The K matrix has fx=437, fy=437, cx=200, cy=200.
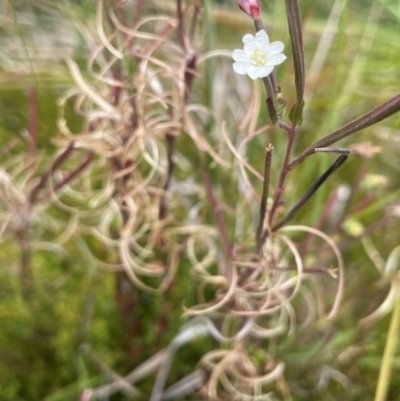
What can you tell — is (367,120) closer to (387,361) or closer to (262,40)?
(262,40)

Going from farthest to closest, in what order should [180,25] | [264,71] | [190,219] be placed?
[190,219]
[180,25]
[264,71]

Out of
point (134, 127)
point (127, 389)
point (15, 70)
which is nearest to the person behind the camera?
point (134, 127)

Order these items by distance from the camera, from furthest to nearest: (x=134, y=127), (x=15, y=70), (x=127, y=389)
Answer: (x=15, y=70) → (x=127, y=389) → (x=134, y=127)

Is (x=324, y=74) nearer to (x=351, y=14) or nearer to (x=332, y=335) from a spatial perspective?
(x=351, y=14)

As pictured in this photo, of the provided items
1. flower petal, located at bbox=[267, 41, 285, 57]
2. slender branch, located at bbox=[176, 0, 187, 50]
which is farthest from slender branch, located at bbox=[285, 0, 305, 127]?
slender branch, located at bbox=[176, 0, 187, 50]

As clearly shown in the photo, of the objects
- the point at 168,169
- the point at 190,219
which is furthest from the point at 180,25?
the point at 190,219

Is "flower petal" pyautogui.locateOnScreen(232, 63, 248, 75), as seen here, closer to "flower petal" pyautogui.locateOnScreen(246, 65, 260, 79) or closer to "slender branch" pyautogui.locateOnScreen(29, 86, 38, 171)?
"flower petal" pyautogui.locateOnScreen(246, 65, 260, 79)

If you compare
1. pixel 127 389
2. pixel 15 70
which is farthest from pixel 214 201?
pixel 15 70
